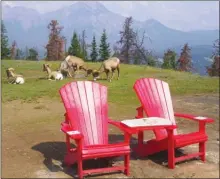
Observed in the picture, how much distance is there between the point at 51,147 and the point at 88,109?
964mm

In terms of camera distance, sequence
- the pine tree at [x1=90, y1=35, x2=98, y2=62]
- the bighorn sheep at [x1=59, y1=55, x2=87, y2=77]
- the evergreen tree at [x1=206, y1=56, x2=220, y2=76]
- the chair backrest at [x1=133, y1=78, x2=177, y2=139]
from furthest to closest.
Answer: the pine tree at [x1=90, y1=35, x2=98, y2=62] < the evergreen tree at [x1=206, y1=56, x2=220, y2=76] < the bighorn sheep at [x1=59, y1=55, x2=87, y2=77] < the chair backrest at [x1=133, y1=78, x2=177, y2=139]

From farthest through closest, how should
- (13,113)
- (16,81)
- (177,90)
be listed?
1. (16,81)
2. (177,90)
3. (13,113)

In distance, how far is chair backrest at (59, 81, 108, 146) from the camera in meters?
Answer: 4.75

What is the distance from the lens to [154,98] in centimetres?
532

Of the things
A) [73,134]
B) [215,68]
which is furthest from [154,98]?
[215,68]

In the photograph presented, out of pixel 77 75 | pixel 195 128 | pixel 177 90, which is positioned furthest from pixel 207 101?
pixel 77 75

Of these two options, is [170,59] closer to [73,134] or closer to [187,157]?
[187,157]

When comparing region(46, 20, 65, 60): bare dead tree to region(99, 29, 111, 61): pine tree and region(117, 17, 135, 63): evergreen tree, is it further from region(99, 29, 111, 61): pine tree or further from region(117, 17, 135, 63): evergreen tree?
region(117, 17, 135, 63): evergreen tree

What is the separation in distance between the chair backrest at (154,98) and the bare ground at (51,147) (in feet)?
1.84

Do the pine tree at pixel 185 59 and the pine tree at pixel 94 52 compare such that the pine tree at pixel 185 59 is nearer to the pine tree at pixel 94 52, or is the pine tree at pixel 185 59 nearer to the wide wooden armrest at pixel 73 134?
the pine tree at pixel 94 52

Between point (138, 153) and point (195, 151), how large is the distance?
831mm

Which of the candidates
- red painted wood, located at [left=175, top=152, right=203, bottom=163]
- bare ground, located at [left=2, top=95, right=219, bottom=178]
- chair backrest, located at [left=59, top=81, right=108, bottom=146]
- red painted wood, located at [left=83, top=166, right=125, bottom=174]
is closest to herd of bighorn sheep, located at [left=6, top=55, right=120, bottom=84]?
bare ground, located at [left=2, top=95, right=219, bottom=178]

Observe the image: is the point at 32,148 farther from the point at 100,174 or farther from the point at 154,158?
the point at 154,158

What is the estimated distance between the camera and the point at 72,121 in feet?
15.5
